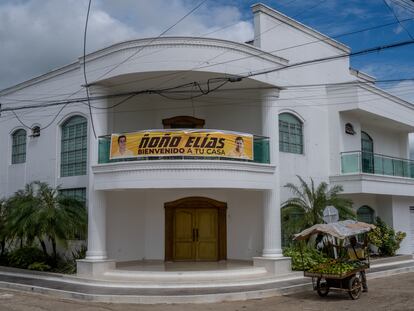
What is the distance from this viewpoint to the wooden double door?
64.0 feet

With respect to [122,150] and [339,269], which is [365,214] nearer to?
[339,269]

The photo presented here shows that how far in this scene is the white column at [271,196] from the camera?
59.0 ft

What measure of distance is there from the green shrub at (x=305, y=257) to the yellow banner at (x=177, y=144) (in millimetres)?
4091

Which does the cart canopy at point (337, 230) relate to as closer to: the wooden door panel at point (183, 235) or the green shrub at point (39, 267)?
the wooden door panel at point (183, 235)

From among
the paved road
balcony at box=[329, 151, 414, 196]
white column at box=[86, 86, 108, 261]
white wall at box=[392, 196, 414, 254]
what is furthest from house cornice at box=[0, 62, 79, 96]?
white wall at box=[392, 196, 414, 254]

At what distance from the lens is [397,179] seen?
77.7 ft

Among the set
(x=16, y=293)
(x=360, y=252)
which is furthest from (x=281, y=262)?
(x=16, y=293)

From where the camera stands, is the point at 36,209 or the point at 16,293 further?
the point at 36,209

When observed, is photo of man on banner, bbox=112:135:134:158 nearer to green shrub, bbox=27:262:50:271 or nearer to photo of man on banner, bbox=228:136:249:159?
photo of man on banner, bbox=228:136:249:159

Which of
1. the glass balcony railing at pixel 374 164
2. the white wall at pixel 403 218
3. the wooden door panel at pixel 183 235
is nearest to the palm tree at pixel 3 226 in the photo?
the wooden door panel at pixel 183 235

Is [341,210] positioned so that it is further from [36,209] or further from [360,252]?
[36,209]

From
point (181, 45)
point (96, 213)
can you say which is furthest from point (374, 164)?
point (96, 213)

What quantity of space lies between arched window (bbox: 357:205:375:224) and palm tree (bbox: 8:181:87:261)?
12476 mm

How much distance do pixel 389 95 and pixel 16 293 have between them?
58.5ft
